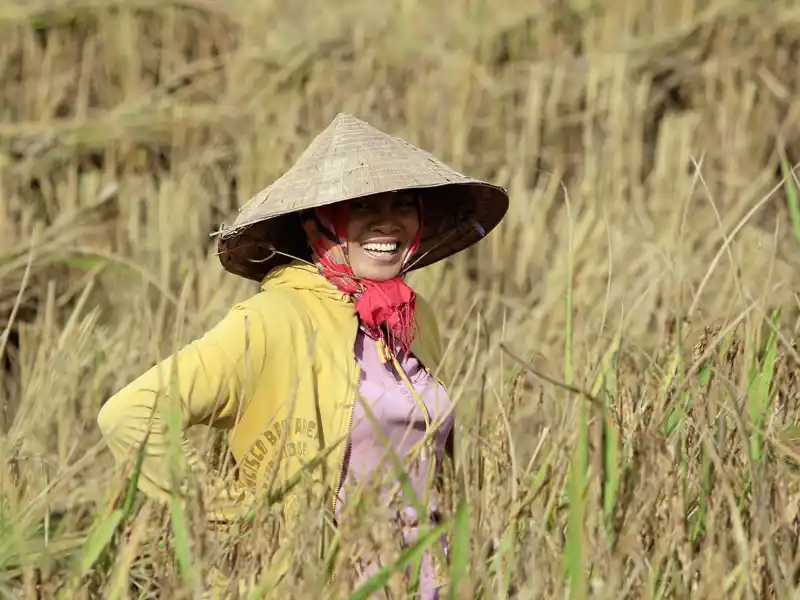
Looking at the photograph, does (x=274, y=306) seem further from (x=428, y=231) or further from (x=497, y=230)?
(x=497, y=230)

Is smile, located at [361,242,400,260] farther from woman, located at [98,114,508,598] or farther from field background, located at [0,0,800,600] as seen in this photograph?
field background, located at [0,0,800,600]

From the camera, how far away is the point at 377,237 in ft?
6.10

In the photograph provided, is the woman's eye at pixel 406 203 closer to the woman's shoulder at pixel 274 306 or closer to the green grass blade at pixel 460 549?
the woman's shoulder at pixel 274 306

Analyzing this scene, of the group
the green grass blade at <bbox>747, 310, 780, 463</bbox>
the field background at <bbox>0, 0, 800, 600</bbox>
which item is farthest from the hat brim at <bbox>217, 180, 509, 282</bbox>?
the green grass blade at <bbox>747, 310, 780, 463</bbox>

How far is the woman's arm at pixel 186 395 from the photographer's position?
5.36ft

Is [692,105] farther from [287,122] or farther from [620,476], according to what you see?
[620,476]

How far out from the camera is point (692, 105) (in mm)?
4117

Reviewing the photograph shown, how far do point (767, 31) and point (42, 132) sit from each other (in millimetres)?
2195

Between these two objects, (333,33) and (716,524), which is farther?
(333,33)

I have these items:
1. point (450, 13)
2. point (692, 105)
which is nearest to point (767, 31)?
point (692, 105)

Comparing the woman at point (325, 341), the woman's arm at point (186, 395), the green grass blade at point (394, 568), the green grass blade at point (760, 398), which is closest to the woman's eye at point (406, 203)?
the woman at point (325, 341)

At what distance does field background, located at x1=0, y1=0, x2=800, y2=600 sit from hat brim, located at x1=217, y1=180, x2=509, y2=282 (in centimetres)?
14

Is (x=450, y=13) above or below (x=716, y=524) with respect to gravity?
above

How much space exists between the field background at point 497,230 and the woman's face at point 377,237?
0.18 metres
